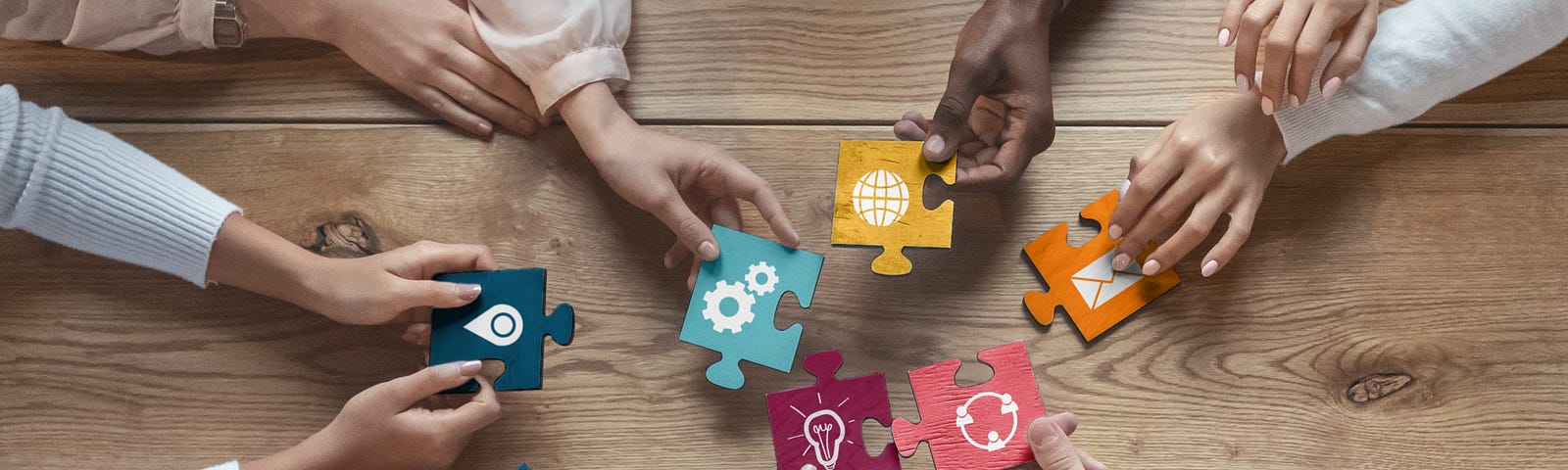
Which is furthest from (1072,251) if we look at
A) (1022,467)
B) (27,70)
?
(27,70)

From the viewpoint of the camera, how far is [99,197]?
125 cm

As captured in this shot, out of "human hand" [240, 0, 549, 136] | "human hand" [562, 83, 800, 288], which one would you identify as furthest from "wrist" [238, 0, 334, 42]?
"human hand" [562, 83, 800, 288]

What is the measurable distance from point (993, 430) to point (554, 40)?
745mm

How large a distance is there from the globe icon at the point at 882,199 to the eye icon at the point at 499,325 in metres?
0.44

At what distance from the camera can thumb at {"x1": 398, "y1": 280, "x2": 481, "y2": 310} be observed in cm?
122

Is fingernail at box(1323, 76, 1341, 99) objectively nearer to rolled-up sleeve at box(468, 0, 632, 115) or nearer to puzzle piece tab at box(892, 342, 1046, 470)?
puzzle piece tab at box(892, 342, 1046, 470)

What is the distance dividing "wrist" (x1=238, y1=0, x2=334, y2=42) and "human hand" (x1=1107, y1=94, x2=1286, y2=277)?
3.65ft

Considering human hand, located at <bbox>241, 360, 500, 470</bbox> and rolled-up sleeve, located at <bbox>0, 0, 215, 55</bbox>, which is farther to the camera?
rolled-up sleeve, located at <bbox>0, 0, 215, 55</bbox>

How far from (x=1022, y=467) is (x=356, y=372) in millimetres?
890

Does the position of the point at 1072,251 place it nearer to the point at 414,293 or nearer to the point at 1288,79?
the point at 1288,79

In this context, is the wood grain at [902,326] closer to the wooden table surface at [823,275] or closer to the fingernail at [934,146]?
the wooden table surface at [823,275]

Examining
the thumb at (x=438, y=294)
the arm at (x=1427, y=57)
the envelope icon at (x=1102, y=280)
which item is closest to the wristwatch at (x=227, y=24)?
the thumb at (x=438, y=294)

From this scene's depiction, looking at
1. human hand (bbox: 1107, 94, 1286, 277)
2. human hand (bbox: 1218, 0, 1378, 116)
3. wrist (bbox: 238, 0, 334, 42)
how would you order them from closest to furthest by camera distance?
human hand (bbox: 1218, 0, 1378, 116), human hand (bbox: 1107, 94, 1286, 277), wrist (bbox: 238, 0, 334, 42)

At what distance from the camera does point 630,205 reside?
1.38 m
